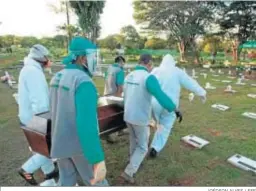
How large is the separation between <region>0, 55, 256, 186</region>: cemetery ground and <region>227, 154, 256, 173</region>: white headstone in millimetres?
67

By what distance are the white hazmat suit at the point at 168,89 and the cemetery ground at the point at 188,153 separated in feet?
0.80

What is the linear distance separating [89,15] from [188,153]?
491cm

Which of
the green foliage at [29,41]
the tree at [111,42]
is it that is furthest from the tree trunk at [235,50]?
the green foliage at [29,41]

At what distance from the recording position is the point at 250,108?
5.02 m

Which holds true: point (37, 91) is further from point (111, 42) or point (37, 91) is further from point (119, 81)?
point (111, 42)

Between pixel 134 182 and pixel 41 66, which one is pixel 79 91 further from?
pixel 134 182

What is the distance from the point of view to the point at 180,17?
11016 millimetres

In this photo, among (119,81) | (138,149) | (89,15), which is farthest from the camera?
(89,15)

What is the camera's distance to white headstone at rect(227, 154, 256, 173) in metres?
2.64

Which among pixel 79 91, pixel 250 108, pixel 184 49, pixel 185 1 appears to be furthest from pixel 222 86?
pixel 79 91

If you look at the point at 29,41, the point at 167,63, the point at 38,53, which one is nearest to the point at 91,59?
the point at 38,53

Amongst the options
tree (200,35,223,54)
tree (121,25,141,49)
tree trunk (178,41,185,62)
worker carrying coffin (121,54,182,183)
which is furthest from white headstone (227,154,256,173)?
tree (200,35,223,54)

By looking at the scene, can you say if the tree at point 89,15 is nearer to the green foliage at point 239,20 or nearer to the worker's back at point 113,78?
the worker's back at point 113,78

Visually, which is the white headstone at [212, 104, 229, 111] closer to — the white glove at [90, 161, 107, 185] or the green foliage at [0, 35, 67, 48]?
the green foliage at [0, 35, 67, 48]
